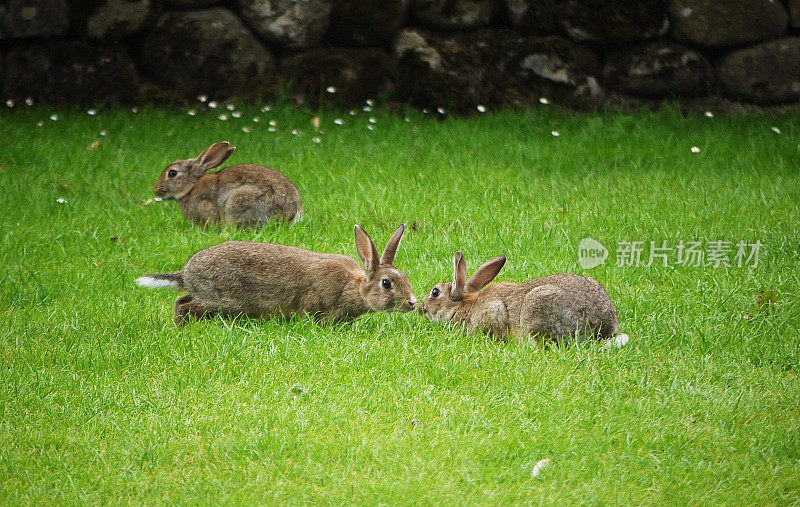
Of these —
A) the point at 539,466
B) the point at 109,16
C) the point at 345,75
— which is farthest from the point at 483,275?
the point at 109,16

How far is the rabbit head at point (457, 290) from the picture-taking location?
5.50 m

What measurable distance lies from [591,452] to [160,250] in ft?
12.7

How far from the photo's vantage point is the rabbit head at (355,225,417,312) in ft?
17.7

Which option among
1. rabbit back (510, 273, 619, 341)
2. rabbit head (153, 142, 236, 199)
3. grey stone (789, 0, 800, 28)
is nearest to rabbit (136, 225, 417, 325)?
rabbit back (510, 273, 619, 341)

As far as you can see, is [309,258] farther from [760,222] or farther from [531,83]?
[531,83]

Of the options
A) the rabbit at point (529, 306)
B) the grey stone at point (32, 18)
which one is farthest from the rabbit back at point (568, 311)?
the grey stone at point (32, 18)

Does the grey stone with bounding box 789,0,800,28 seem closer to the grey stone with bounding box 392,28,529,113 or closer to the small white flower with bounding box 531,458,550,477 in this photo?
the grey stone with bounding box 392,28,529,113

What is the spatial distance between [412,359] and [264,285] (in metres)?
1.18

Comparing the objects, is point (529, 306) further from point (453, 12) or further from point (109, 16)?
point (109, 16)

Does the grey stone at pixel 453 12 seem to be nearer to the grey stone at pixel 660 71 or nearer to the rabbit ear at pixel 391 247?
the grey stone at pixel 660 71

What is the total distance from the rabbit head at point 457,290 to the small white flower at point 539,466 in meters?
1.81

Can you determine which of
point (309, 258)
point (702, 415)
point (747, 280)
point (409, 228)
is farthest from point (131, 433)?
point (747, 280)

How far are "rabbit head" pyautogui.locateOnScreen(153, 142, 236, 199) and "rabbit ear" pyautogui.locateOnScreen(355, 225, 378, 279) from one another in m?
2.56

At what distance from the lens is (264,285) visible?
550 cm
